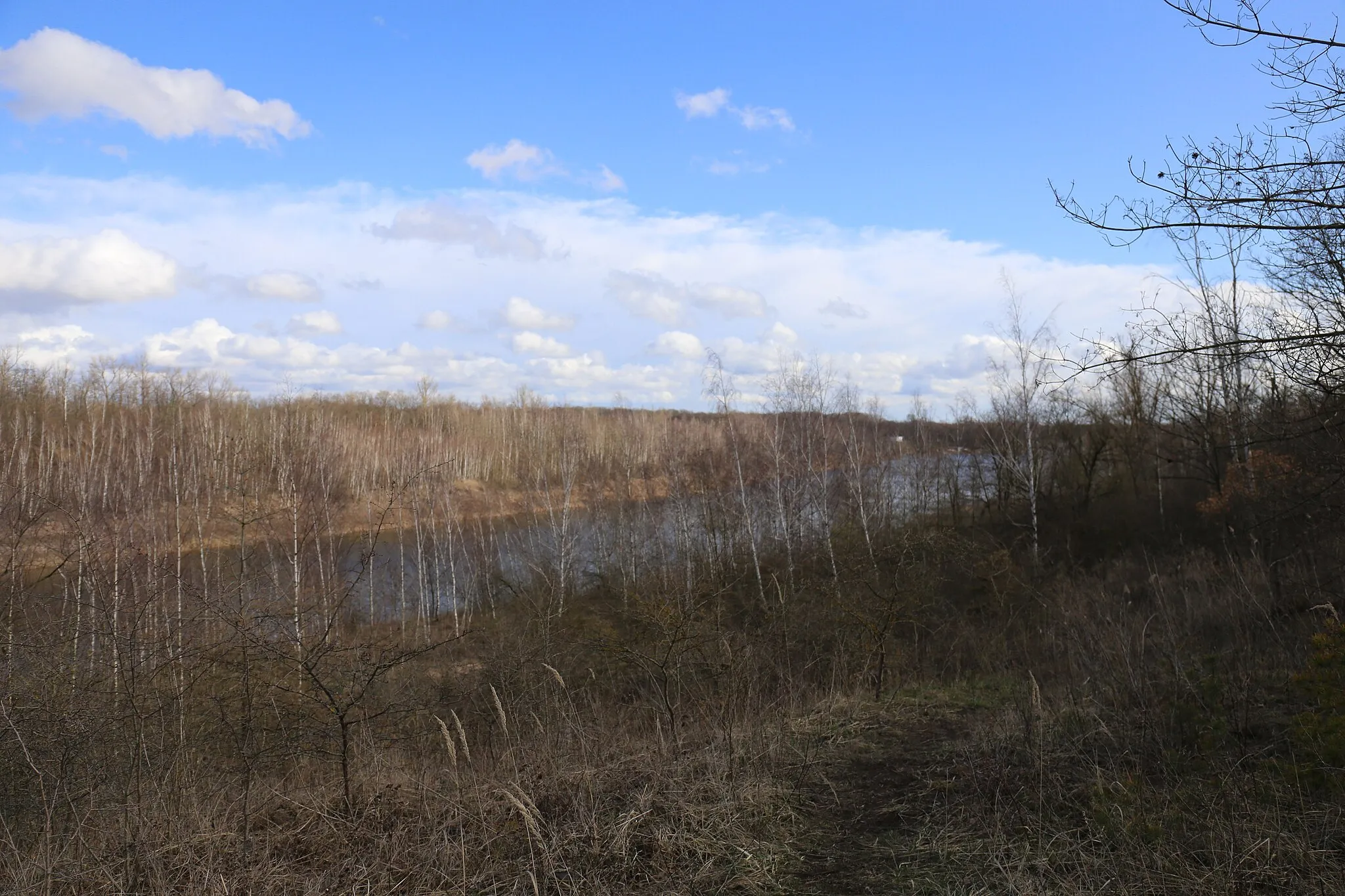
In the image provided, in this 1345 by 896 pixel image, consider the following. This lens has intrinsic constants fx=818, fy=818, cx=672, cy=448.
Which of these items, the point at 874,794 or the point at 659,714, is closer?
the point at 874,794

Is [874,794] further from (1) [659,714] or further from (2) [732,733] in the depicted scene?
(1) [659,714]

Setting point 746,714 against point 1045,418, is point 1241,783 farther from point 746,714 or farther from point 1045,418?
point 1045,418

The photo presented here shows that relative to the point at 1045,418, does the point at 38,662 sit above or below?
below

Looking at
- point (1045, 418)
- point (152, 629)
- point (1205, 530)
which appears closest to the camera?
point (152, 629)

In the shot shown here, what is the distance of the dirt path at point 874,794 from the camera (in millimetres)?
4480

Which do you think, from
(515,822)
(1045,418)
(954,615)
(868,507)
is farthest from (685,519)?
(515,822)

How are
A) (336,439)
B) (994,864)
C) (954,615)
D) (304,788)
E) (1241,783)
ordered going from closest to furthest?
(994,864) → (1241,783) → (304,788) → (954,615) → (336,439)

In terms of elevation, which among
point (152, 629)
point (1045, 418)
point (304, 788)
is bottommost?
point (304, 788)

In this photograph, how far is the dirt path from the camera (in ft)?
14.7

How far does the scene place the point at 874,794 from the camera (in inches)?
228

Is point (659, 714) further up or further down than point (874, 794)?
further down

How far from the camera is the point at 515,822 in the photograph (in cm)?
483

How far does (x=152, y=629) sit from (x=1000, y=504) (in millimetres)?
28732

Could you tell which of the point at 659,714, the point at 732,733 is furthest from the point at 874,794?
the point at 659,714
